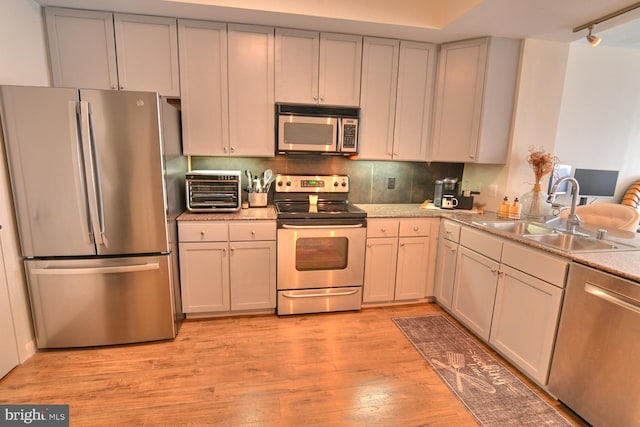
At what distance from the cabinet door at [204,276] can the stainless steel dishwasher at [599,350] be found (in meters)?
2.37

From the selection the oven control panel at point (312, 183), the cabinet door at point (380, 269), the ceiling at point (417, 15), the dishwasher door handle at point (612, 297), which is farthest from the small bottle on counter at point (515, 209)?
the oven control panel at point (312, 183)

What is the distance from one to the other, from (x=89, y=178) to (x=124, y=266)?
2.13 ft

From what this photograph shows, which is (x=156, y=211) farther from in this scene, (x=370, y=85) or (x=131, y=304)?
(x=370, y=85)

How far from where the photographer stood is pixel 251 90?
2713 millimetres

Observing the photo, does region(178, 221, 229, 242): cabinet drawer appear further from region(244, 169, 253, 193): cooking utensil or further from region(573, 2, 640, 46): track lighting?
region(573, 2, 640, 46): track lighting

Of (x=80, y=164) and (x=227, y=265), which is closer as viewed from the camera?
(x=80, y=164)

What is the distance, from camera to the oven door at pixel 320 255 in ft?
8.82

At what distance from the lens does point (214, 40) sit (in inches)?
102

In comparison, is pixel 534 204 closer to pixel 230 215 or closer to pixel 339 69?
pixel 339 69

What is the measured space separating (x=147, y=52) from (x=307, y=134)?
4.70ft

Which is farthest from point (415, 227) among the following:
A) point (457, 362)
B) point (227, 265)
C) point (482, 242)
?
point (227, 265)

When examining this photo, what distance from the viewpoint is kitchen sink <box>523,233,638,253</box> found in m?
1.91

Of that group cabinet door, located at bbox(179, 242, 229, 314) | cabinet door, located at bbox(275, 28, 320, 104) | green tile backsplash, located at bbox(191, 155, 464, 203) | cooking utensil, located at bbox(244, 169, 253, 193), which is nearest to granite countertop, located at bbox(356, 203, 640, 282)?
green tile backsplash, located at bbox(191, 155, 464, 203)

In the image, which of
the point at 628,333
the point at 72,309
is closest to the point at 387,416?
the point at 628,333
